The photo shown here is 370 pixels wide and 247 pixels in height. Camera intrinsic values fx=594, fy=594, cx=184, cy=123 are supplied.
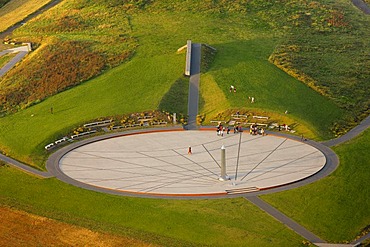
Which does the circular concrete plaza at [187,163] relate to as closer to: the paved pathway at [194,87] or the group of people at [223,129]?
the group of people at [223,129]

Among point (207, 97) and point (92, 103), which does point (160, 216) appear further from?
point (207, 97)

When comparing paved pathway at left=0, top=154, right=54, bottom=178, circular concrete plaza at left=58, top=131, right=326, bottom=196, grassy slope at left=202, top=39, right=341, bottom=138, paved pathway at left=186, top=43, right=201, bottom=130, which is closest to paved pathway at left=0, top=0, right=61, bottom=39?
paved pathway at left=186, top=43, right=201, bottom=130

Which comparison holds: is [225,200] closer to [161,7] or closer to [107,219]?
[107,219]

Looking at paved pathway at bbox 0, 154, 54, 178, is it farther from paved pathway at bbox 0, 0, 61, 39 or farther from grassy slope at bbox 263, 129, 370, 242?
paved pathway at bbox 0, 0, 61, 39

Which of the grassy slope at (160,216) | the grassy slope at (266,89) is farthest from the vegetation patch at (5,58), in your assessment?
the grassy slope at (160,216)

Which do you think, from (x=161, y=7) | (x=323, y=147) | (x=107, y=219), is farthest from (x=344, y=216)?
(x=161, y=7)

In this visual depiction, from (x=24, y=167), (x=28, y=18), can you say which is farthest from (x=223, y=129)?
(x=28, y=18)
